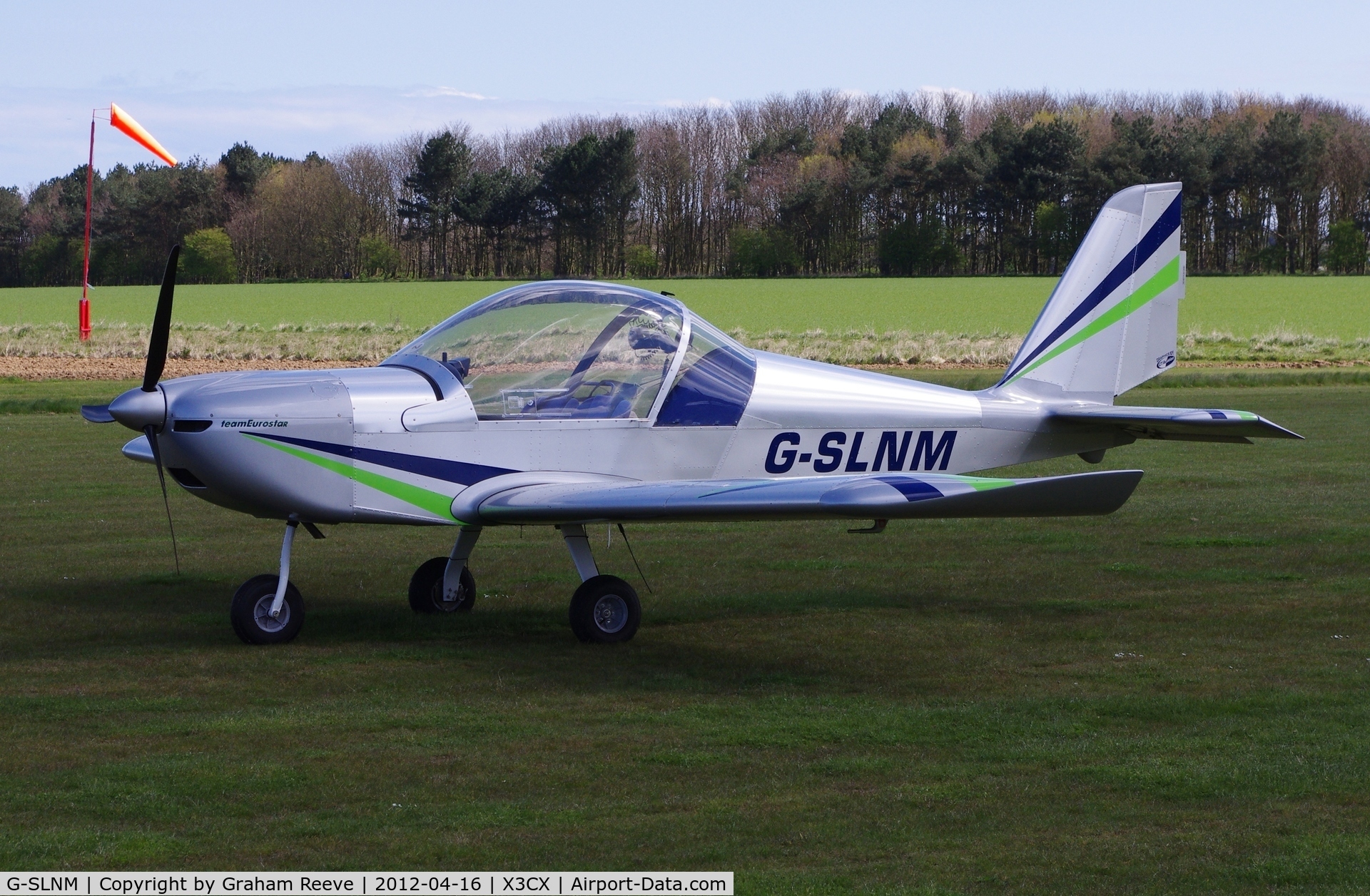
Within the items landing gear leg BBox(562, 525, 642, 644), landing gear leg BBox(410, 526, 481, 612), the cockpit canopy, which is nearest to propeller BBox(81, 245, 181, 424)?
the cockpit canopy

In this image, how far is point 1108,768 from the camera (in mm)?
5645

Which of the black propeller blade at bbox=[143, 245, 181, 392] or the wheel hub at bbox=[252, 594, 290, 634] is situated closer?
the black propeller blade at bbox=[143, 245, 181, 392]

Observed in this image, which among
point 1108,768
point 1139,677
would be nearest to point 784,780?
point 1108,768

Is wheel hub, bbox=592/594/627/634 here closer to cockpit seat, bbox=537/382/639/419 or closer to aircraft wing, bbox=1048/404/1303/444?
cockpit seat, bbox=537/382/639/419

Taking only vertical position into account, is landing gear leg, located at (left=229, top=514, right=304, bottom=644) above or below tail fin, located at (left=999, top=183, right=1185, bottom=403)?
below

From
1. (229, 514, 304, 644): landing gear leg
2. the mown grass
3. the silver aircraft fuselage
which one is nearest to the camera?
the mown grass

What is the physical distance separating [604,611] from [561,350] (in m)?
1.60

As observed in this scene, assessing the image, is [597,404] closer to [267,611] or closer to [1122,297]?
[267,611]

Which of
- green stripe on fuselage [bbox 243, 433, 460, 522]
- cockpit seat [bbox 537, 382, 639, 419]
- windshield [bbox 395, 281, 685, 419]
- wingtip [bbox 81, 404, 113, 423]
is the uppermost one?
windshield [bbox 395, 281, 685, 419]

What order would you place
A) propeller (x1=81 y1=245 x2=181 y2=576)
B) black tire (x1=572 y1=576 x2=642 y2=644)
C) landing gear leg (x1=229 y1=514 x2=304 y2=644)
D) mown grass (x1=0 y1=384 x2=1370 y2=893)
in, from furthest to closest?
black tire (x1=572 y1=576 x2=642 y2=644)
landing gear leg (x1=229 y1=514 x2=304 y2=644)
propeller (x1=81 y1=245 x2=181 y2=576)
mown grass (x1=0 y1=384 x2=1370 y2=893)

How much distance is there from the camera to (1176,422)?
8820 mm

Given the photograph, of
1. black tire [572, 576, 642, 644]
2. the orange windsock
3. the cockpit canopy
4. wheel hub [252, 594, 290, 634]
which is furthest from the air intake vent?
the orange windsock

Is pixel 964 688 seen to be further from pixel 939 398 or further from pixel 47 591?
pixel 47 591

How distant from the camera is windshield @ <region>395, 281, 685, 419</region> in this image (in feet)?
27.6
